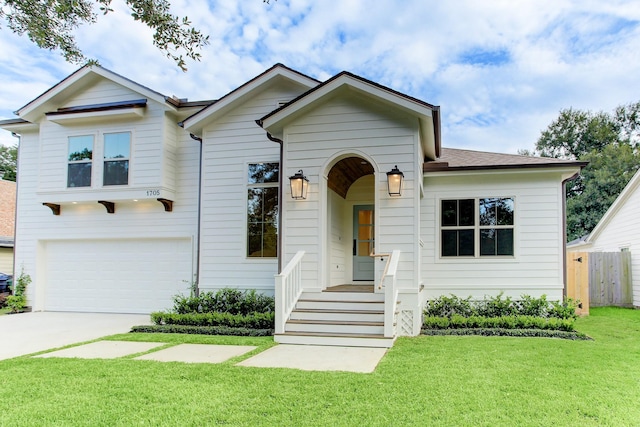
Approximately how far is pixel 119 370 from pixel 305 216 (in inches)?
166

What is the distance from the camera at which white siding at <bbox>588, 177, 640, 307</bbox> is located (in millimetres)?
14148

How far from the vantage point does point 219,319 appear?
357 inches

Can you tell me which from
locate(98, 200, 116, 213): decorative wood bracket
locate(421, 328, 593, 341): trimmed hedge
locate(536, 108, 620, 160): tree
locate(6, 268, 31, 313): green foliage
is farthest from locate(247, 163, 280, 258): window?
locate(536, 108, 620, 160): tree

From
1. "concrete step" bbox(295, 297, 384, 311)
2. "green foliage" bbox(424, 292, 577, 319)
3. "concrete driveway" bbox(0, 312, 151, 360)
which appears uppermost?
"concrete step" bbox(295, 297, 384, 311)

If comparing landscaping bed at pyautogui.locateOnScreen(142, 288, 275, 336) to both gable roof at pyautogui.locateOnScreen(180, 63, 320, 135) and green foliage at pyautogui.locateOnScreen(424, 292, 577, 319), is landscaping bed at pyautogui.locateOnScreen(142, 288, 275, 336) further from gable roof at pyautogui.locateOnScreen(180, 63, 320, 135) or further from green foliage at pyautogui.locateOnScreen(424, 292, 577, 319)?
gable roof at pyautogui.locateOnScreen(180, 63, 320, 135)

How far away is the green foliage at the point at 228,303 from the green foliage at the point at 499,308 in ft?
10.9

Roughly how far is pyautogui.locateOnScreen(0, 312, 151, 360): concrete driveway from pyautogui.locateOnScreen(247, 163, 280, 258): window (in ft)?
9.54

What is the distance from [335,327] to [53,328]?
19.5 ft

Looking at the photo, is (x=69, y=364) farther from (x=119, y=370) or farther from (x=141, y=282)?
(x=141, y=282)

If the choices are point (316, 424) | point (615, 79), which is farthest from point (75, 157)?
point (615, 79)

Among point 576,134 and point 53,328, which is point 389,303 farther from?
point 576,134

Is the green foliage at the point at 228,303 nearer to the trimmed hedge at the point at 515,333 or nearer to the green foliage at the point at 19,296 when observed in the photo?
the trimmed hedge at the point at 515,333

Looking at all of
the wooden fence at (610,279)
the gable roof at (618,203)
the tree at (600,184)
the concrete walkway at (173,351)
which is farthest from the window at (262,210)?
the tree at (600,184)

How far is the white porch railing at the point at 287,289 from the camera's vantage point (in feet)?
25.4
